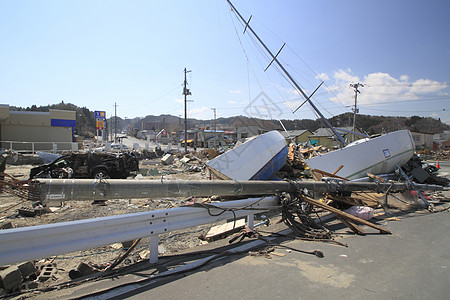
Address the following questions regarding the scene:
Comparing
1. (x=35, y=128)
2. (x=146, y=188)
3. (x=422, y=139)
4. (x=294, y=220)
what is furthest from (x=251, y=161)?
(x=422, y=139)

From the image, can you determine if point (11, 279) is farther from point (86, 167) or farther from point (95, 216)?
point (86, 167)

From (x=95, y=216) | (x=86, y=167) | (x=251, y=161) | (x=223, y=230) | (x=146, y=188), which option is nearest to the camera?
(x=146, y=188)

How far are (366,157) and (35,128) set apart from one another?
38.2m

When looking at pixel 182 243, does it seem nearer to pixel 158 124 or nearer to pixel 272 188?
pixel 272 188

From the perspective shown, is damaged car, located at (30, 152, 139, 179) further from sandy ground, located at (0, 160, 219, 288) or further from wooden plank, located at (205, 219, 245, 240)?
wooden plank, located at (205, 219, 245, 240)

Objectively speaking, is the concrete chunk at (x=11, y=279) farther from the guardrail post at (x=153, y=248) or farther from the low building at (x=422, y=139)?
the low building at (x=422, y=139)

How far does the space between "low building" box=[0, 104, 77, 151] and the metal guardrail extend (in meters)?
29.9

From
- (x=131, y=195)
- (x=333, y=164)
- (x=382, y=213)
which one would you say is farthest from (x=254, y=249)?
(x=333, y=164)

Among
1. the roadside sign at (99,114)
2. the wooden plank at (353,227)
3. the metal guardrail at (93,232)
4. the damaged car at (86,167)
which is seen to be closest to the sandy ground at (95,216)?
the metal guardrail at (93,232)

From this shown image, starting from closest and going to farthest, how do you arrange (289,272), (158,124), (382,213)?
(289,272) → (382,213) → (158,124)

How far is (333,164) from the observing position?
30.9ft

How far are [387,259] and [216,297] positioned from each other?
247 centimetres

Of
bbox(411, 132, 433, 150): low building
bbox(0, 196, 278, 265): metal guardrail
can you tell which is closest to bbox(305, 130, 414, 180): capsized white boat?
bbox(0, 196, 278, 265): metal guardrail

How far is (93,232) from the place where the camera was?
274 cm
